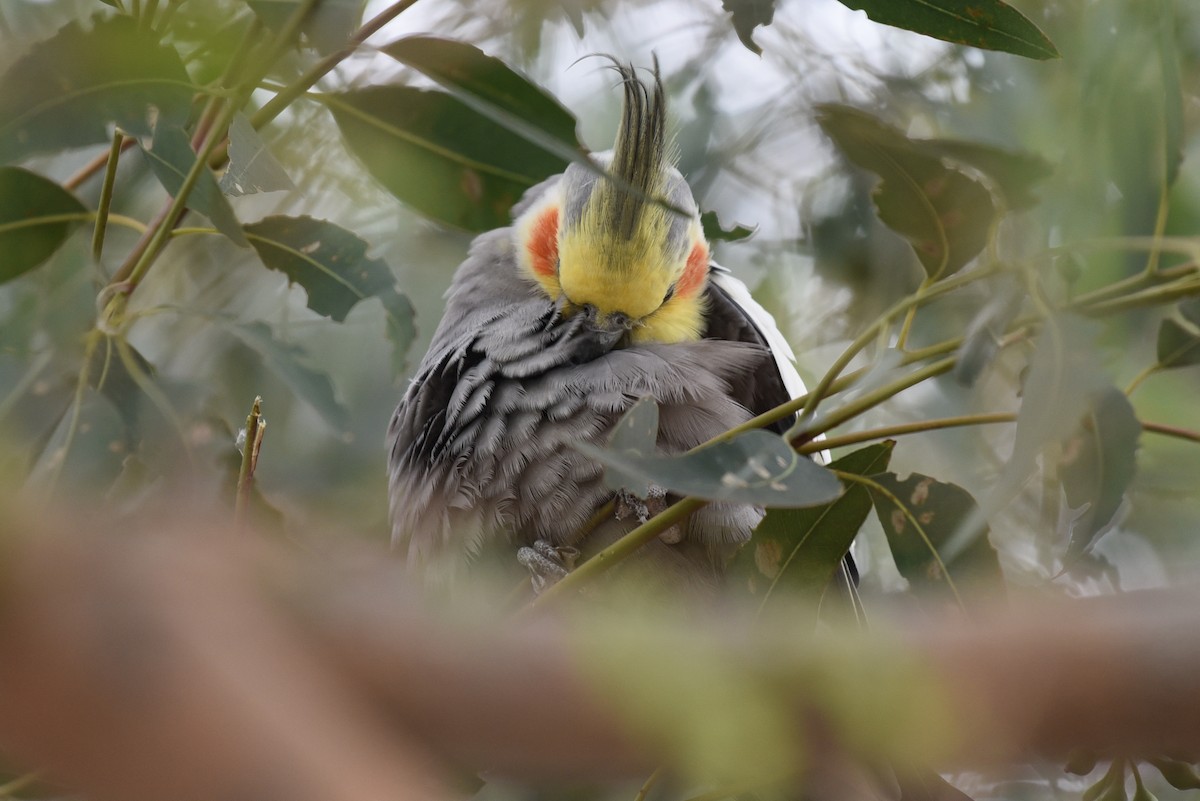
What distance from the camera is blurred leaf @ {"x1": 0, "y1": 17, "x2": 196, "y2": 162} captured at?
120cm

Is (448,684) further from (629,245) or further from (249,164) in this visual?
(629,245)

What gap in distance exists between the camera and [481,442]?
190 centimetres

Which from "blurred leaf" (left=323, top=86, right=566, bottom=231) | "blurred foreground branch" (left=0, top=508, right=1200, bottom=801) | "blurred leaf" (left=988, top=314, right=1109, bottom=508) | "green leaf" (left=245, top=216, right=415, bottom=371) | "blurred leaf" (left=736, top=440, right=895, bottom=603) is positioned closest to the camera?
"blurred foreground branch" (left=0, top=508, right=1200, bottom=801)

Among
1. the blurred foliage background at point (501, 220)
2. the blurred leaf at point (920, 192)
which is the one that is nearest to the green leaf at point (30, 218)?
the blurred foliage background at point (501, 220)

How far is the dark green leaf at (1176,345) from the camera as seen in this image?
4.06 feet

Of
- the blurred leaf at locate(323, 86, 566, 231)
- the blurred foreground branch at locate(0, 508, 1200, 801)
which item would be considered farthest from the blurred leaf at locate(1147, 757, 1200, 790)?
the blurred leaf at locate(323, 86, 566, 231)

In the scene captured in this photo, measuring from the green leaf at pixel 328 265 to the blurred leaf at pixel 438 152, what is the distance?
4.6 inches

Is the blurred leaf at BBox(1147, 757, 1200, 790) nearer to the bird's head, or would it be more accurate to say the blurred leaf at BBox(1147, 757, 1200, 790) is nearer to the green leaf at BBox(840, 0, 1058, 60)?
the green leaf at BBox(840, 0, 1058, 60)

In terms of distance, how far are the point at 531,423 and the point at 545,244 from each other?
17.0 inches

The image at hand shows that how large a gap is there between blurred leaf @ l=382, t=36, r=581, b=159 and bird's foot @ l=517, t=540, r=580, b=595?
0.76m

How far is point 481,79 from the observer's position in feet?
4.40

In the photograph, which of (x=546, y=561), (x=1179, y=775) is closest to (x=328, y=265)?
(x=546, y=561)

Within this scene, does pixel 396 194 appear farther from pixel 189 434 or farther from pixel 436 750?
pixel 436 750

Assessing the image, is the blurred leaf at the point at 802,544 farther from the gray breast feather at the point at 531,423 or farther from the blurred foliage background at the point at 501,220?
the gray breast feather at the point at 531,423
